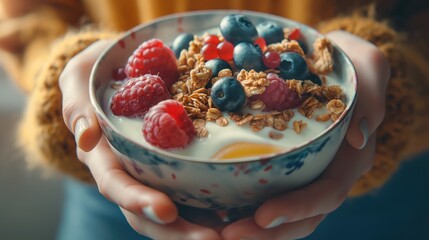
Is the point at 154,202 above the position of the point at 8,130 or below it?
above

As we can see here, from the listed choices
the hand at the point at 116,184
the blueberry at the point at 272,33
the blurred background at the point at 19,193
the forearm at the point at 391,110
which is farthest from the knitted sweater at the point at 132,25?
the blurred background at the point at 19,193

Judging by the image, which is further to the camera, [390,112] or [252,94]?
[390,112]

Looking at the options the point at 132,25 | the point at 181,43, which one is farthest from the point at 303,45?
the point at 132,25

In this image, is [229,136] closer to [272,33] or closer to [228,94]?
[228,94]

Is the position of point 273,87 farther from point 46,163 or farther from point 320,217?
point 46,163

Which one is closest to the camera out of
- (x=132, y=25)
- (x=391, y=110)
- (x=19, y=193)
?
(x=391, y=110)

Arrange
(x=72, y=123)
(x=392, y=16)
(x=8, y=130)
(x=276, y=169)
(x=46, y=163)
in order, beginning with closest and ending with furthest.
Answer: (x=276, y=169)
(x=72, y=123)
(x=46, y=163)
(x=392, y=16)
(x=8, y=130)

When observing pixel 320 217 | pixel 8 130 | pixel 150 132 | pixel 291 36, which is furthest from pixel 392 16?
pixel 8 130
